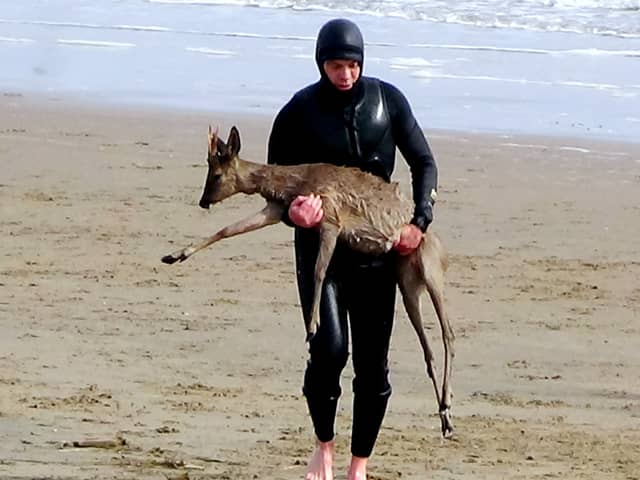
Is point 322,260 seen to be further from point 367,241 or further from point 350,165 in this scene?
point 350,165

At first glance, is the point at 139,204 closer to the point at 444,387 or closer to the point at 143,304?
the point at 143,304

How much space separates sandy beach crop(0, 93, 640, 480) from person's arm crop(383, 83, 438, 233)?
124cm

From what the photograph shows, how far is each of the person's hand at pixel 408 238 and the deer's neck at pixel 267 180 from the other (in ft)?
1.46

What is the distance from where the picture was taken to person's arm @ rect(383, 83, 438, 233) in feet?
19.9

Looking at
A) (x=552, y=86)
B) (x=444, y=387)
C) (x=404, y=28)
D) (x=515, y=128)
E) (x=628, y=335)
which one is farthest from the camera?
(x=404, y=28)

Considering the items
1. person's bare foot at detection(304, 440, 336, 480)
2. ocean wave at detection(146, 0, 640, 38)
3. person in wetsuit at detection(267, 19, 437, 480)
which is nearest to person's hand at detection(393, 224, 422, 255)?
person in wetsuit at detection(267, 19, 437, 480)

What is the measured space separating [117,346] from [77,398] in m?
1.04

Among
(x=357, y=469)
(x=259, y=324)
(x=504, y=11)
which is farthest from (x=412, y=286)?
(x=504, y=11)

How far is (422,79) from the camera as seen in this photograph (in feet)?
60.8

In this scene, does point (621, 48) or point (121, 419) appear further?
point (621, 48)

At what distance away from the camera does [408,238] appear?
19.6 feet

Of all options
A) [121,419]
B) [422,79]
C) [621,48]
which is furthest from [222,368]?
[621,48]

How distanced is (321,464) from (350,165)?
3.92 feet

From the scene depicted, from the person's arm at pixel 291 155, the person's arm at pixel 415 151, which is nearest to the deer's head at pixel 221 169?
the person's arm at pixel 291 155
